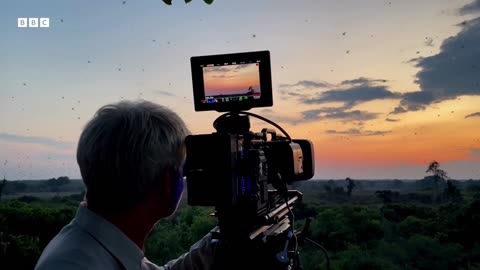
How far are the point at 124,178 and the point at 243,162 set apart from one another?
0.35 metres

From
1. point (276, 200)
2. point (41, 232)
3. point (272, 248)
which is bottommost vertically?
point (41, 232)

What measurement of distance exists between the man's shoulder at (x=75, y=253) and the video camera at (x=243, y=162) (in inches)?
11.6

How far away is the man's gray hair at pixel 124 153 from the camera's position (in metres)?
1.17

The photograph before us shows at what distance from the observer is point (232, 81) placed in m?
1.64

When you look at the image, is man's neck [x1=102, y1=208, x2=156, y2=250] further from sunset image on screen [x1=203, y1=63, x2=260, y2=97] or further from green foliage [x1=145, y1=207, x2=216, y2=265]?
green foliage [x1=145, y1=207, x2=216, y2=265]

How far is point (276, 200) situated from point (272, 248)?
0.80 feet

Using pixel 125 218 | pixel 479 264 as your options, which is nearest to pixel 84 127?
pixel 125 218

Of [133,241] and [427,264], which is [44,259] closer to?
[133,241]

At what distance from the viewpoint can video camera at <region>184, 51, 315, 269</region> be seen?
129 centimetres

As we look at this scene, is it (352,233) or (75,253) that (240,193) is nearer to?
(75,253)

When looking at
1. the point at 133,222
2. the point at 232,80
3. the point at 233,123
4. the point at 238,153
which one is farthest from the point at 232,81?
the point at 133,222

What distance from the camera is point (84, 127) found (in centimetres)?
121

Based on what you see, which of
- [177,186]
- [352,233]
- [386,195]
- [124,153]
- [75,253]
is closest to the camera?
[75,253]

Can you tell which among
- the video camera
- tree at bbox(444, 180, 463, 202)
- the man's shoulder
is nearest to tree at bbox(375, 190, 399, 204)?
tree at bbox(444, 180, 463, 202)
